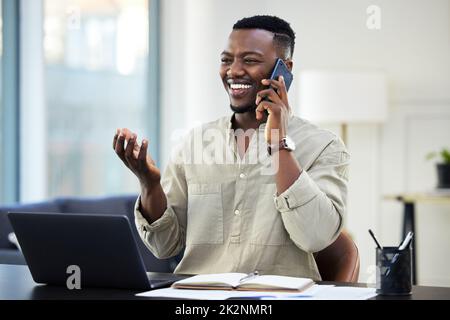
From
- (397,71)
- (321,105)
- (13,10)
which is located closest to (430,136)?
(397,71)

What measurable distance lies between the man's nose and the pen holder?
70 cm

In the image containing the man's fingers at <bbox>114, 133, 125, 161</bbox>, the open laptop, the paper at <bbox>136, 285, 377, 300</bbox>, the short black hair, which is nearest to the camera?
the paper at <bbox>136, 285, 377, 300</bbox>

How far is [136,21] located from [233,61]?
13.1 ft

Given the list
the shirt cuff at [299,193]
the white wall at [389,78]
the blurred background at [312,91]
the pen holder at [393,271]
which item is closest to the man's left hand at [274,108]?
the shirt cuff at [299,193]

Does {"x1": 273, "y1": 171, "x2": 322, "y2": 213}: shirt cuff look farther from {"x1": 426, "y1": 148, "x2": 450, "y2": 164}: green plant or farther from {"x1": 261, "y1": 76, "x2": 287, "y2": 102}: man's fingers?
{"x1": 426, "y1": 148, "x2": 450, "y2": 164}: green plant

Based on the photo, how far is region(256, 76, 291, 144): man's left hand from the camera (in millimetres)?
2049

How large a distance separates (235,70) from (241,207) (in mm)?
354

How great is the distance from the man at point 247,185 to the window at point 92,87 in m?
3.19

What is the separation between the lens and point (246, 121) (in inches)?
91.2

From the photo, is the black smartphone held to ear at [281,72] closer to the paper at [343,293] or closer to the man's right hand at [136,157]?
the man's right hand at [136,157]

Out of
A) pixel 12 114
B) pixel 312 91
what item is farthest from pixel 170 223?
pixel 312 91

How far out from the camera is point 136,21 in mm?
6152

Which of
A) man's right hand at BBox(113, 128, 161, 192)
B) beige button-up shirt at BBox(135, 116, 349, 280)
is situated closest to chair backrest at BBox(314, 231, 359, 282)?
beige button-up shirt at BBox(135, 116, 349, 280)

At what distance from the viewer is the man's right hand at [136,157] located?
2.02m
